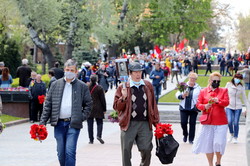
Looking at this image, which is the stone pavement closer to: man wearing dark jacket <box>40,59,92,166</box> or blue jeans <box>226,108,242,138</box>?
blue jeans <box>226,108,242,138</box>

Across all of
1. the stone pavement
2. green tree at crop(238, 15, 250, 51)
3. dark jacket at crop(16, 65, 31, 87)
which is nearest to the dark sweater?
the stone pavement

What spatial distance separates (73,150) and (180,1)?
5995 cm

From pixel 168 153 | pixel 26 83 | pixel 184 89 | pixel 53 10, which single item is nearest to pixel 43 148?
pixel 184 89

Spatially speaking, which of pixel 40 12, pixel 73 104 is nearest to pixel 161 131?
pixel 73 104

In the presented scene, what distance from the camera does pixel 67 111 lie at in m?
9.00

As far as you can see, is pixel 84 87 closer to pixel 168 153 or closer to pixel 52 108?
pixel 52 108

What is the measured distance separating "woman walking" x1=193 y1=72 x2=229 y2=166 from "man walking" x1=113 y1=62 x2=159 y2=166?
7.25ft

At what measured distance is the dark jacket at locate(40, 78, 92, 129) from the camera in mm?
8969

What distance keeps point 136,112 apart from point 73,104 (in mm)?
901

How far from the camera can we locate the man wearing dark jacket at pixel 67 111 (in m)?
8.98

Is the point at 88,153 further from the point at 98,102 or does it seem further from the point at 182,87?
the point at 182,87

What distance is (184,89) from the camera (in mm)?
14555

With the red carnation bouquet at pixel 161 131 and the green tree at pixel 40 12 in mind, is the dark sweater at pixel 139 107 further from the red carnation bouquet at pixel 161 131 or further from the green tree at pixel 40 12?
the green tree at pixel 40 12

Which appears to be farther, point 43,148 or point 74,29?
point 74,29
